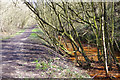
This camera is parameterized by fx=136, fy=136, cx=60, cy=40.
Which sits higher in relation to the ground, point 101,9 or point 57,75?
point 101,9

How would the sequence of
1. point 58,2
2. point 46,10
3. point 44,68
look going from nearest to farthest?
point 44,68
point 58,2
point 46,10

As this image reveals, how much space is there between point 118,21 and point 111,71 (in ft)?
19.0

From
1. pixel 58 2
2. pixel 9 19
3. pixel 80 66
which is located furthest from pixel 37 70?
pixel 9 19

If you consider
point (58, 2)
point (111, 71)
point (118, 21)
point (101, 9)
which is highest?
point (58, 2)

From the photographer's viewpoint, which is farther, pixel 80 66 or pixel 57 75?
pixel 80 66

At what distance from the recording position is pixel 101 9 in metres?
5.75

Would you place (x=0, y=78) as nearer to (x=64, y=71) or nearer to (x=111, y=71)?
(x=64, y=71)

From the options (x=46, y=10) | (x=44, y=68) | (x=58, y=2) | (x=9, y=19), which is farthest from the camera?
(x=9, y=19)

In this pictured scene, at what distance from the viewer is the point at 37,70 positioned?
6066 mm

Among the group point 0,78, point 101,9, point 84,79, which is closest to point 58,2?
point 101,9

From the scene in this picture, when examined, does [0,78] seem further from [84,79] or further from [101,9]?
[101,9]

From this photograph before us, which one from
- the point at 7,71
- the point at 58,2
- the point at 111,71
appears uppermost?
the point at 58,2

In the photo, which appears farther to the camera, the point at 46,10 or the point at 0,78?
the point at 46,10

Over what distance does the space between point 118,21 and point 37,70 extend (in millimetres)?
8606
